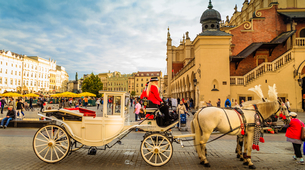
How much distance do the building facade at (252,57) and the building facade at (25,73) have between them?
54245mm

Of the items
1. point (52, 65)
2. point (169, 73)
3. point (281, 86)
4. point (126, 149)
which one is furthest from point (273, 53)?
point (52, 65)

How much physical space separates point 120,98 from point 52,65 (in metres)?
112

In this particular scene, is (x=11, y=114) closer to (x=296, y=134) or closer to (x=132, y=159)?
(x=132, y=159)

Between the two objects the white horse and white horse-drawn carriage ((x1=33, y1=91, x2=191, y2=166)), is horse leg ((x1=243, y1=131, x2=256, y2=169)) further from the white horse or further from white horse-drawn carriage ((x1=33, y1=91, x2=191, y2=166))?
white horse-drawn carriage ((x1=33, y1=91, x2=191, y2=166))

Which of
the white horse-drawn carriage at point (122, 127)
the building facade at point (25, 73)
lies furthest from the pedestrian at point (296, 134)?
the building facade at point (25, 73)

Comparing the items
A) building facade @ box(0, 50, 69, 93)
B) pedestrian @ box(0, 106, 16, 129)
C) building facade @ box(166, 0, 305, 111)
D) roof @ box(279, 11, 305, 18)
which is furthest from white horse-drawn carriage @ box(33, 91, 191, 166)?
building facade @ box(0, 50, 69, 93)

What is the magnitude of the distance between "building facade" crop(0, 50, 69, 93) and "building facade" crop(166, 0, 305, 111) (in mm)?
54245

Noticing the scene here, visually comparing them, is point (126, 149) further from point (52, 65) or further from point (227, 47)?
point (52, 65)

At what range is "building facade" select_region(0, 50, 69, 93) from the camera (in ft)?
223

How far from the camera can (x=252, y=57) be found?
787 inches

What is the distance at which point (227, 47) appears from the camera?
1858 cm

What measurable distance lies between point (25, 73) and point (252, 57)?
285 feet

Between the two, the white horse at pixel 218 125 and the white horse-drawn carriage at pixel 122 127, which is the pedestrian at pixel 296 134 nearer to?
the white horse-drawn carriage at pixel 122 127

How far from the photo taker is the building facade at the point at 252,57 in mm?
17719
